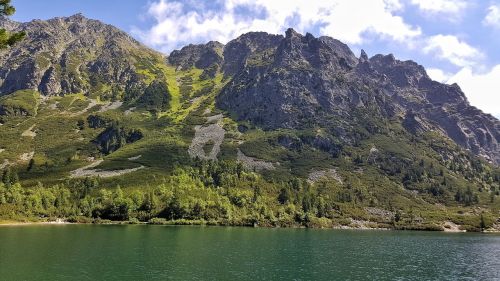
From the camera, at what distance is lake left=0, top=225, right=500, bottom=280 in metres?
74.8

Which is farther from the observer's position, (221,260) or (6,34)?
(221,260)

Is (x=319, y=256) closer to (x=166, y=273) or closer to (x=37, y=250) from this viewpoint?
(x=166, y=273)

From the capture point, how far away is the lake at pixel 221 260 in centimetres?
7475

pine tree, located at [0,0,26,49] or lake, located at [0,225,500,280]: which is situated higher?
pine tree, located at [0,0,26,49]

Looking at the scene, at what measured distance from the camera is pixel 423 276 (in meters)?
82.3

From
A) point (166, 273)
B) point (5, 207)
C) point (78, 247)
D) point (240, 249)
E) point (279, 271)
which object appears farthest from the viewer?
point (5, 207)

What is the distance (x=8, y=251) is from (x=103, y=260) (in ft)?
75.7

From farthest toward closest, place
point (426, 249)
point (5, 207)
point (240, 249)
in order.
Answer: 1. point (5, 207)
2. point (426, 249)
3. point (240, 249)

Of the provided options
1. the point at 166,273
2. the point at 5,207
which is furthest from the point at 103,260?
the point at 5,207

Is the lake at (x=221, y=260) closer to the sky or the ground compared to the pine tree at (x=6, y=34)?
closer to the ground

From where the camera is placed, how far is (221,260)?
300 feet

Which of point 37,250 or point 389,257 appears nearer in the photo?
point 37,250

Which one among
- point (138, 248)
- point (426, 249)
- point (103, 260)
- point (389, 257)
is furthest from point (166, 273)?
point (426, 249)

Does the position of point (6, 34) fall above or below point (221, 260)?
above
